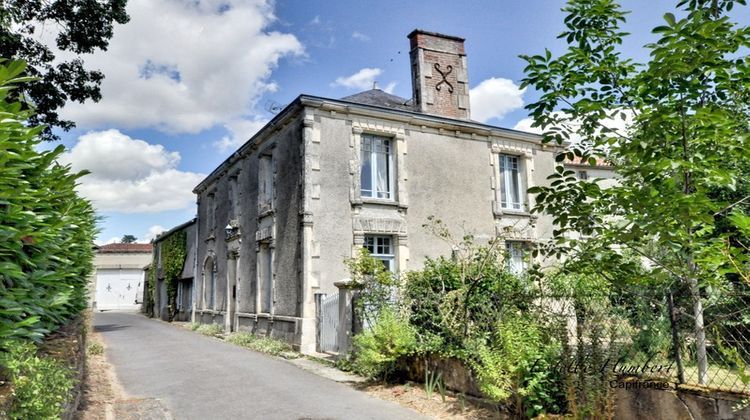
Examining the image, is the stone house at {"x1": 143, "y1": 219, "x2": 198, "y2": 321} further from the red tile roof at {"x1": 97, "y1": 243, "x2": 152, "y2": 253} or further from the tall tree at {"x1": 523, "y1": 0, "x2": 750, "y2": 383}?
the tall tree at {"x1": 523, "y1": 0, "x2": 750, "y2": 383}

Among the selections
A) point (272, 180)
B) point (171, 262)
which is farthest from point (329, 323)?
point (171, 262)

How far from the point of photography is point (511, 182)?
1623 centimetres

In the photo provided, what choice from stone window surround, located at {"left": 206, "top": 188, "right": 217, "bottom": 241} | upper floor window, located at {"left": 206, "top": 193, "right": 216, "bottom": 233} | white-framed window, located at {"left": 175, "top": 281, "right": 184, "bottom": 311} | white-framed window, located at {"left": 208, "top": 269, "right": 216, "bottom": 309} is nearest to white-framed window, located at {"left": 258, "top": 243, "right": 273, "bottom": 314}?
white-framed window, located at {"left": 208, "top": 269, "right": 216, "bottom": 309}

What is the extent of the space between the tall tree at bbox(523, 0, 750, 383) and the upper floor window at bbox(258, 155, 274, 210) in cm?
1142

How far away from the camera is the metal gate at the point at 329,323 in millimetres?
10891

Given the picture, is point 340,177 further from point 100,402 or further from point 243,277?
point 100,402

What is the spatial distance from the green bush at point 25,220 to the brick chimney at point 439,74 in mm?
11775

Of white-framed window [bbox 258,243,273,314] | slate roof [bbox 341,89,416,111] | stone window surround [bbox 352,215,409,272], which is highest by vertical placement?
slate roof [bbox 341,89,416,111]

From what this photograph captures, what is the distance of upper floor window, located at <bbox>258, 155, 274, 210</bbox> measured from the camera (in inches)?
599

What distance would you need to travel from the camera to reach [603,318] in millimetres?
5098

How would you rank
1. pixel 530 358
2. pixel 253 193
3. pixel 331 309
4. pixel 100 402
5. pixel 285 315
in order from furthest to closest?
pixel 253 193 < pixel 285 315 < pixel 331 309 < pixel 100 402 < pixel 530 358

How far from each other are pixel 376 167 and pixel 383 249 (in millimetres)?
2299

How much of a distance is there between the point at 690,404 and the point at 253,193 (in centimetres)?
1384

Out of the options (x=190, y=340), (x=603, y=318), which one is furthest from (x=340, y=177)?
(x=603, y=318)
